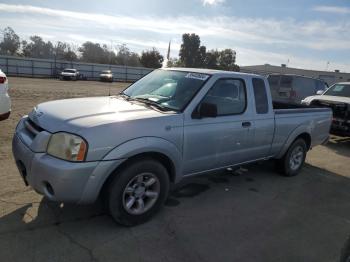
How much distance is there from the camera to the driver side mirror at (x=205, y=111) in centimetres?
420

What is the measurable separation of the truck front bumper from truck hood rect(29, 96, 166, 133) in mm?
340

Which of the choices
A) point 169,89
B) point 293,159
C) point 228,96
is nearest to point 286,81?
point 293,159

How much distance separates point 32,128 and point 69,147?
83 cm

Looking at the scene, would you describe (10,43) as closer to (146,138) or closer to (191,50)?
(191,50)

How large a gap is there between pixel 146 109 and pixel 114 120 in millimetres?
650

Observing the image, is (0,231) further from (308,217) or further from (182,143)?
(308,217)

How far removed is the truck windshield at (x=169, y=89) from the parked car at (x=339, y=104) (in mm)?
6241

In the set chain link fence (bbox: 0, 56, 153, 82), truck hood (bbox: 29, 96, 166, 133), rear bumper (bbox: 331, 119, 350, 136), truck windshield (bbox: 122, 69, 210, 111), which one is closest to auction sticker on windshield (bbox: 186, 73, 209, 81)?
truck windshield (bbox: 122, 69, 210, 111)

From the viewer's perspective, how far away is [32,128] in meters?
3.87

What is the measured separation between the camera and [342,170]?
7094 millimetres

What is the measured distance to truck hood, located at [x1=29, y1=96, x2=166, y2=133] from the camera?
11.4 feet

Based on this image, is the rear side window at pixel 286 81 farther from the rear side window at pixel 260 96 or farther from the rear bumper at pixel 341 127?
the rear side window at pixel 260 96

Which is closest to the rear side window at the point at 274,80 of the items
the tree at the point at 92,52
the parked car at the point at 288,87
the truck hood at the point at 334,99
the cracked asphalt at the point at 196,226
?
the parked car at the point at 288,87

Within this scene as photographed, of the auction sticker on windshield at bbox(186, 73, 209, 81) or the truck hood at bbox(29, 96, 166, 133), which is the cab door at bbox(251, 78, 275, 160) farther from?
the truck hood at bbox(29, 96, 166, 133)
